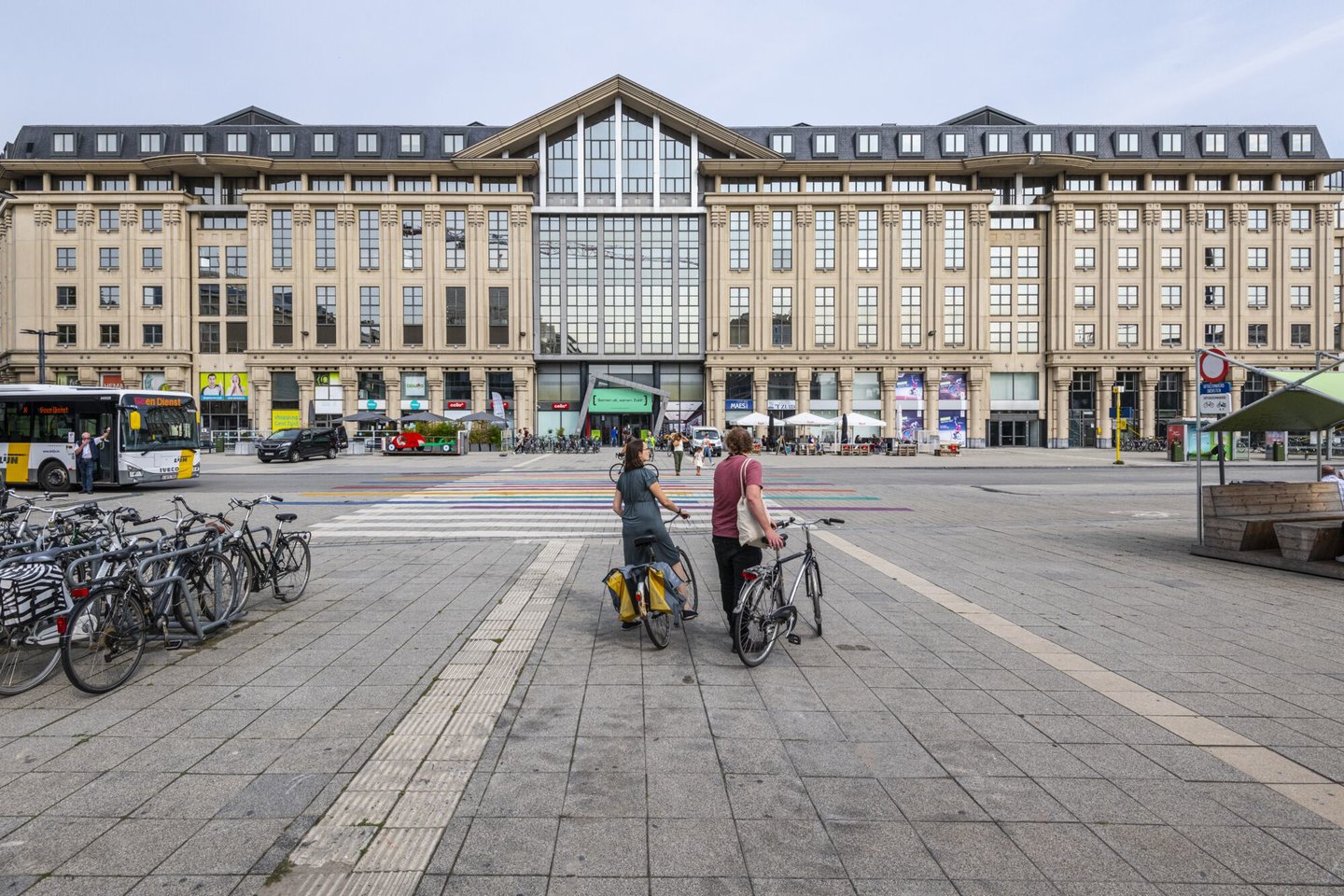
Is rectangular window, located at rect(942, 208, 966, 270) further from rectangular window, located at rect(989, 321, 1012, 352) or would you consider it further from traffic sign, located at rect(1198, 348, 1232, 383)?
traffic sign, located at rect(1198, 348, 1232, 383)

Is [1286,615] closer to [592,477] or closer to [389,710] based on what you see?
[389,710]

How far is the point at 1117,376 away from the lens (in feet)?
195

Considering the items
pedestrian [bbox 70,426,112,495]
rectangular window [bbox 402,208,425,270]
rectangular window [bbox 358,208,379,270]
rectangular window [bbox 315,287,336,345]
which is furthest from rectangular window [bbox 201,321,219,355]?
pedestrian [bbox 70,426,112,495]

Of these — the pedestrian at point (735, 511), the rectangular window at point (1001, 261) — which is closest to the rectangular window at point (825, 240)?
the rectangular window at point (1001, 261)

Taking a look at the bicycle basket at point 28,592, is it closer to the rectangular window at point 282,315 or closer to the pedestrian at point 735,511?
the pedestrian at point 735,511

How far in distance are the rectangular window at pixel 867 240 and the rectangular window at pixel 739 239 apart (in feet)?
26.9

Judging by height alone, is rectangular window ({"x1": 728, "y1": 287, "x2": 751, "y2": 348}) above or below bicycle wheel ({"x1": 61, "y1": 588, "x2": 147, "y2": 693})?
above

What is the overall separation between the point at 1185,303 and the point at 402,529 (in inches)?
2496

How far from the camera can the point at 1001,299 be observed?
5969 centimetres

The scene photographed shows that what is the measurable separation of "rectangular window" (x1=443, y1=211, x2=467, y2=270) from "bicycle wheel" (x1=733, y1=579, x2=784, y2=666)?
56121 millimetres

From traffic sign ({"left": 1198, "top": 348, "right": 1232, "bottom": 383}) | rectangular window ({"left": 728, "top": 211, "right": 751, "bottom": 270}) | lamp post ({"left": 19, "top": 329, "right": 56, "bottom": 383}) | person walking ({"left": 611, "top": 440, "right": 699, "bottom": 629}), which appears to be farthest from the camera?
rectangular window ({"left": 728, "top": 211, "right": 751, "bottom": 270})

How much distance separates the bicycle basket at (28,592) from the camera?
5062 mm

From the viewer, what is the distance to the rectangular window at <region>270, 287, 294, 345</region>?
57.2 metres

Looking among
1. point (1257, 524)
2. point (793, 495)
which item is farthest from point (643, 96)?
point (1257, 524)
